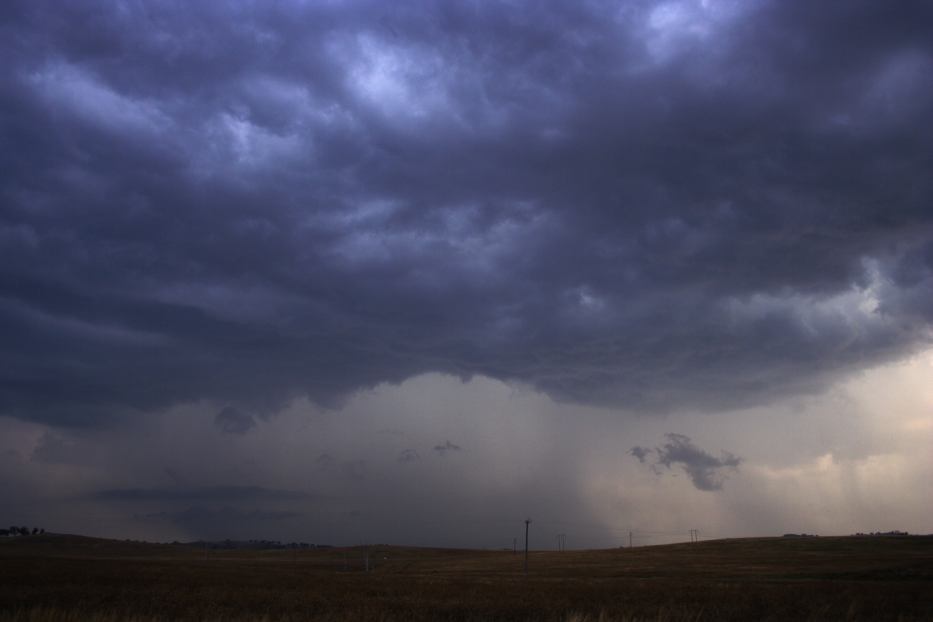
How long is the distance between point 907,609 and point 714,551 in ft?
397

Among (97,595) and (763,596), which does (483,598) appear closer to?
(763,596)

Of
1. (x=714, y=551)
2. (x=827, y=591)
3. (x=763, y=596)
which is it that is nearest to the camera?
(x=763, y=596)

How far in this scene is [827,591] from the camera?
57.0m

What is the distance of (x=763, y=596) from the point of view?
50938 mm

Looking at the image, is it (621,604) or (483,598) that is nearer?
(621,604)

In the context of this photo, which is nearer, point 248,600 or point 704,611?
point 704,611

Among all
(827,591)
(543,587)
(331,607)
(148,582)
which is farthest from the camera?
(148,582)

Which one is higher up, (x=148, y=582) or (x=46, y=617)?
(x=46, y=617)

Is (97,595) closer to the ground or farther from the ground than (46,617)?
closer to the ground

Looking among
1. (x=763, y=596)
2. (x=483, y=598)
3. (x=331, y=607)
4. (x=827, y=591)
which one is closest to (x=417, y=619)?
(x=331, y=607)

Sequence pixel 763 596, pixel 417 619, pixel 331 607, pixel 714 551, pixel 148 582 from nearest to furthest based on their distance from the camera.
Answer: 1. pixel 417 619
2. pixel 331 607
3. pixel 763 596
4. pixel 148 582
5. pixel 714 551

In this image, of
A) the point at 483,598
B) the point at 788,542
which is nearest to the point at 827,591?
the point at 483,598

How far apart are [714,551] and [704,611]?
123693mm

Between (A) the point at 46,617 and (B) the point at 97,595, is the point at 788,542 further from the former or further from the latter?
(A) the point at 46,617
